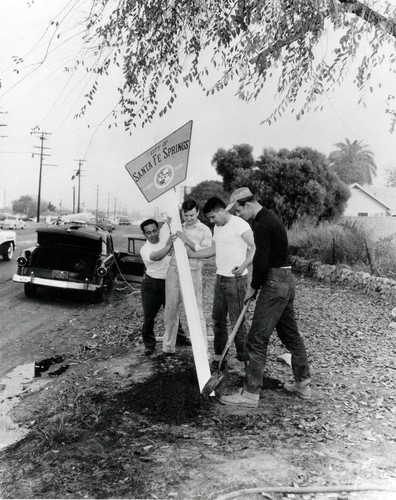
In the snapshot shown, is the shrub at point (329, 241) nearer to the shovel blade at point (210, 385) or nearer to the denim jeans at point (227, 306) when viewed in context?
the denim jeans at point (227, 306)

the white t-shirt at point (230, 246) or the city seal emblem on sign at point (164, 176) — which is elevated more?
the city seal emblem on sign at point (164, 176)

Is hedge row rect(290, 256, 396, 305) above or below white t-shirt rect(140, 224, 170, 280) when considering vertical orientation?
below

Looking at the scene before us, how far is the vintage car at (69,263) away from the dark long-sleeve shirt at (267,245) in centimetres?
596

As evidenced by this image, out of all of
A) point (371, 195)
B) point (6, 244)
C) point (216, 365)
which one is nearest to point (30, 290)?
point (6, 244)

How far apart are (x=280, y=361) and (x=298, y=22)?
3.48m

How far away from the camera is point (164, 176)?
4.12 m

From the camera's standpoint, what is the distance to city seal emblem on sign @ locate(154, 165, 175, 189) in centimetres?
411

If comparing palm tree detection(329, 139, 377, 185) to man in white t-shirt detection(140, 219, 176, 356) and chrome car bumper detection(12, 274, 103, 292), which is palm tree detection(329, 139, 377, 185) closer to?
chrome car bumper detection(12, 274, 103, 292)

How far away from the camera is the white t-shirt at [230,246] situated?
16.9 ft

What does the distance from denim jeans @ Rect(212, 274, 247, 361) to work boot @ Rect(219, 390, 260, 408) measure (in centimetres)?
99

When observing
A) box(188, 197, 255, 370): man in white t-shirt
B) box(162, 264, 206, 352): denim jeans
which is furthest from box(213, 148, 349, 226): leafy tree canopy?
box(188, 197, 255, 370): man in white t-shirt

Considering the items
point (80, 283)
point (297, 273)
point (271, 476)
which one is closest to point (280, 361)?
point (271, 476)

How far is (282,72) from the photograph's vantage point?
5.27 m

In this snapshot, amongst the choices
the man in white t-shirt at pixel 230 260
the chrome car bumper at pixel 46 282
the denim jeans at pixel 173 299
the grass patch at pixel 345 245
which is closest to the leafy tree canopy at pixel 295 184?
the grass patch at pixel 345 245
